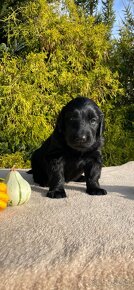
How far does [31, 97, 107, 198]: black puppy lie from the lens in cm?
263

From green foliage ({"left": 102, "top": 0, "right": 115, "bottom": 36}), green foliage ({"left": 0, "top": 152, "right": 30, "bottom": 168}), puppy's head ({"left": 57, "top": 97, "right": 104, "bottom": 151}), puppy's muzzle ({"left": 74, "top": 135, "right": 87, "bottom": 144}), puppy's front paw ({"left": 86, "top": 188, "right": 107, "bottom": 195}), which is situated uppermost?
green foliage ({"left": 102, "top": 0, "right": 115, "bottom": 36})

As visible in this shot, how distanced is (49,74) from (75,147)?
9.13 ft

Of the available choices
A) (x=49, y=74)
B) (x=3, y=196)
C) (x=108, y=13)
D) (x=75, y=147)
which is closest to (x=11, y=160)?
(x=49, y=74)

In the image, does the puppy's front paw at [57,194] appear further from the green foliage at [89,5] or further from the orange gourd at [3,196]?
the green foliage at [89,5]

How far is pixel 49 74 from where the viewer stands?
5250mm

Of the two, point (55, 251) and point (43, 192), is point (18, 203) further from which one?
point (55, 251)

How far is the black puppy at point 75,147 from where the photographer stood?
263 centimetres

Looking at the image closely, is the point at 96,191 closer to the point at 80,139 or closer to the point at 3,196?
the point at 80,139

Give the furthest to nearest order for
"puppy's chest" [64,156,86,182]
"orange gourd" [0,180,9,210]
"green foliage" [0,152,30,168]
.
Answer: "green foliage" [0,152,30,168] → "puppy's chest" [64,156,86,182] → "orange gourd" [0,180,9,210]

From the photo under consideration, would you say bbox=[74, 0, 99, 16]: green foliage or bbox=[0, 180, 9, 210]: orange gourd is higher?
bbox=[74, 0, 99, 16]: green foliage

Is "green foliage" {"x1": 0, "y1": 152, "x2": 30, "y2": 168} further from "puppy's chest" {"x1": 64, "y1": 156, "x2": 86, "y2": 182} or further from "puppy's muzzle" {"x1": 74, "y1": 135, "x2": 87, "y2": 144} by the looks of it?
"puppy's muzzle" {"x1": 74, "y1": 135, "x2": 87, "y2": 144}

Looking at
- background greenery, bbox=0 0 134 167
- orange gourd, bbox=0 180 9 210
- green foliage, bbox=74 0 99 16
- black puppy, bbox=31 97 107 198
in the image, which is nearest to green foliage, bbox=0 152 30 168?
background greenery, bbox=0 0 134 167

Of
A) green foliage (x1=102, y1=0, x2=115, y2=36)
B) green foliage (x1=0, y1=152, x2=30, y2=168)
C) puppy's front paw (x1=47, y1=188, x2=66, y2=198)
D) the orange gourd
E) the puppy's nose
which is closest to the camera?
the orange gourd

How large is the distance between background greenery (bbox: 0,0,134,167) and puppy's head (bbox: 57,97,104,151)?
2233 millimetres
